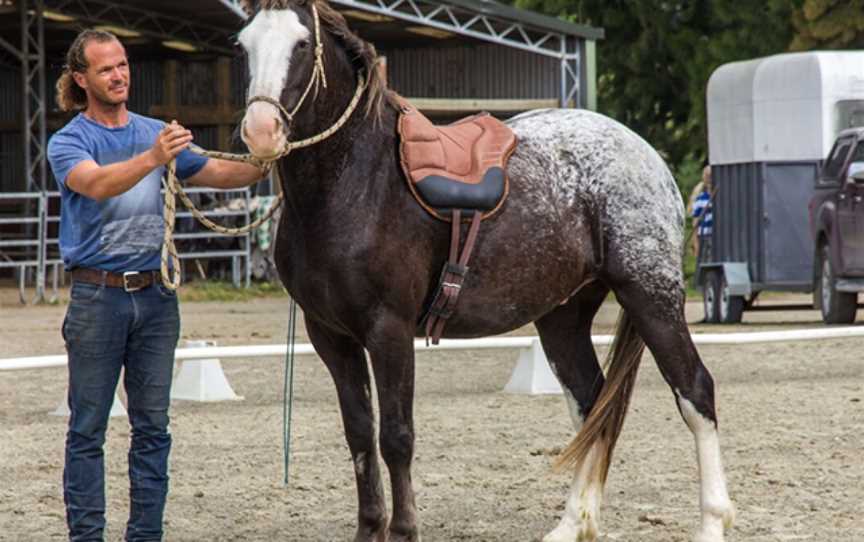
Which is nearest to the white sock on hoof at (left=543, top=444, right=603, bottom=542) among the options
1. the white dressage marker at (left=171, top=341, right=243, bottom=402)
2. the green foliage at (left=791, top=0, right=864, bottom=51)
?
the white dressage marker at (left=171, top=341, right=243, bottom=402)

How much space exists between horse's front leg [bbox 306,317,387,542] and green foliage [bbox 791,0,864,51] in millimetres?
20472

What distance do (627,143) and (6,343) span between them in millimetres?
10067

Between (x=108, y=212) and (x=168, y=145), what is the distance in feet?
1.39

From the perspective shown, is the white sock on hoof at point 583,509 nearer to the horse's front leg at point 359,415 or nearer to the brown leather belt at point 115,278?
the horse's front leg at point 359,415

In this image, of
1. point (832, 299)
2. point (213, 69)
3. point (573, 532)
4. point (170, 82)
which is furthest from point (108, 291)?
point (170, 82)

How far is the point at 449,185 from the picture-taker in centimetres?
618

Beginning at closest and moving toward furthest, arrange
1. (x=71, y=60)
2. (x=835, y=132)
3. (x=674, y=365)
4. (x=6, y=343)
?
1. (x=71, y=60)
2. (x=674, y=365)
3. (x=6, y=343)
4. (x=835, y=132)

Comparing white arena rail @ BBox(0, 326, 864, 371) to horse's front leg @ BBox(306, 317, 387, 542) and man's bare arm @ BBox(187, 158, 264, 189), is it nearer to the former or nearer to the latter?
horse's front leg @ BBox(306, 317, 387, 542)

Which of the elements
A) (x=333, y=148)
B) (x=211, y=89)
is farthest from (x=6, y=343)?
(x=211, y=89)

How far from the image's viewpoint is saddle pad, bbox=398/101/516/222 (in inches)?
242

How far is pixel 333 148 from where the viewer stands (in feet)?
19.8

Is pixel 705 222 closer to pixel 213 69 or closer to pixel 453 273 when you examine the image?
pixel 213 69

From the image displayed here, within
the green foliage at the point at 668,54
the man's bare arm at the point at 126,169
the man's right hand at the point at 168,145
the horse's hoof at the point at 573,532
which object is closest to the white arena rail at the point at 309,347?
the horse's hoof at the point at 573,532

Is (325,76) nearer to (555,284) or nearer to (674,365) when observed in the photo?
(555,284)
